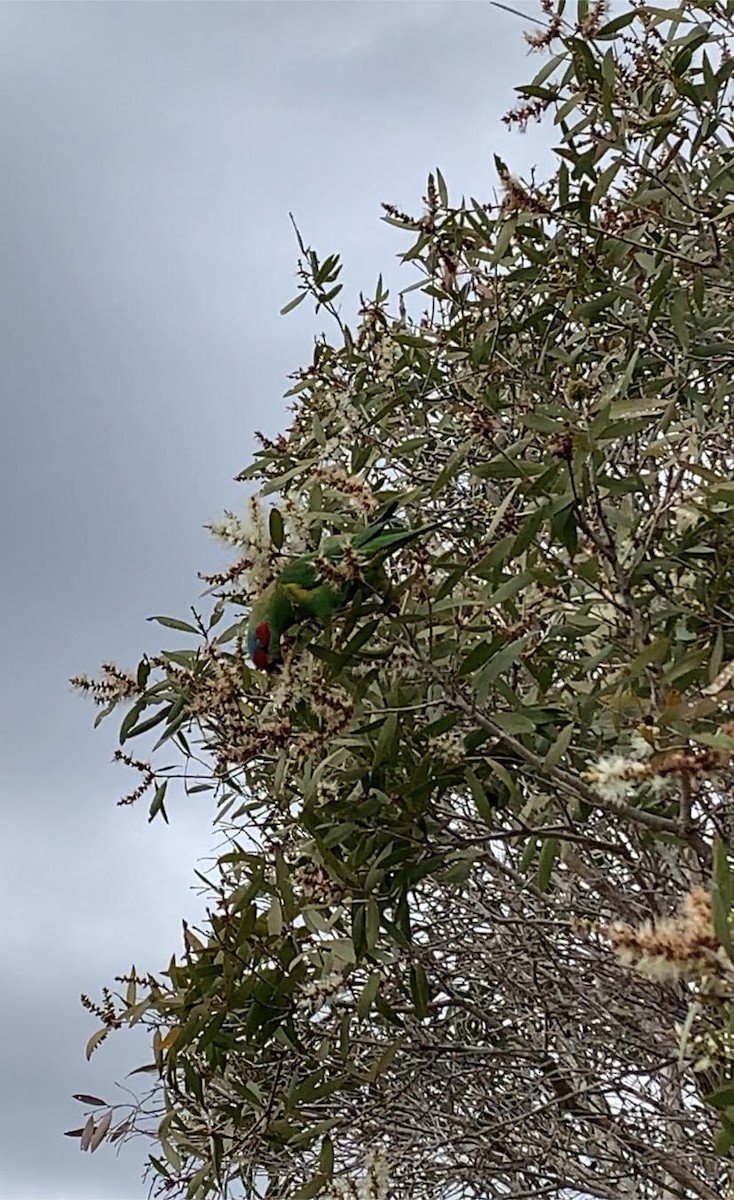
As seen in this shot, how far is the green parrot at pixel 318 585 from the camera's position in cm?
171

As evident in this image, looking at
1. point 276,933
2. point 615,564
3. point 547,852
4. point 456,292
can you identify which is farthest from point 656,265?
point 276,933

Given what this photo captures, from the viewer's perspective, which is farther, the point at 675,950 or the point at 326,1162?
the point at 326,1162

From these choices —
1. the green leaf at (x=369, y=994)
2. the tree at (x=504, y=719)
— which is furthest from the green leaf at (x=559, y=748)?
the green leaf at (x=369, y=994)

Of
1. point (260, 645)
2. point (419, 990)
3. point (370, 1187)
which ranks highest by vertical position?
point (260, 645)

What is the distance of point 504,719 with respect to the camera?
189cm

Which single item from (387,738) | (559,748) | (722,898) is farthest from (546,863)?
(722,898)

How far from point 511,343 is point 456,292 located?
0.19 meters

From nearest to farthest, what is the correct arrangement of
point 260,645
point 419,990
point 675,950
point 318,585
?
point 675,950 < point 318,585 < point 260,645 < point 419,990

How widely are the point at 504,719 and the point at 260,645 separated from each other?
375 millimetres

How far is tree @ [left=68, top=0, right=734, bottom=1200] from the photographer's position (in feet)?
5.82

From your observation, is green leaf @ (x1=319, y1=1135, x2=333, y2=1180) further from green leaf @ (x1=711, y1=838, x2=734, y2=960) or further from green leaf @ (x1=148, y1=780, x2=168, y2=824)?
green leaf @ (x1=711, y1=838, x2=734, y2=960)

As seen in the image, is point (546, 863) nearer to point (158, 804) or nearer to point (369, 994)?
point (369, 994)

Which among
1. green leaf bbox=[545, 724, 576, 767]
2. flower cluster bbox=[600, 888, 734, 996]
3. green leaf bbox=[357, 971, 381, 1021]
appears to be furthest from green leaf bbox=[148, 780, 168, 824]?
flower cluster bbox=[600, 888, 734, 996]

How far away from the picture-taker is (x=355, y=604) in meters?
1.76
